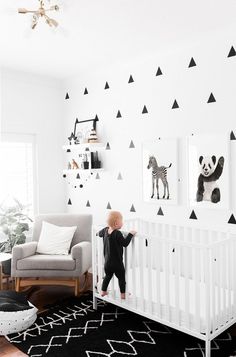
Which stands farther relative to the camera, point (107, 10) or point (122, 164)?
point (122, 164)

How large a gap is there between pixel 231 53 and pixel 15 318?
2841 mm

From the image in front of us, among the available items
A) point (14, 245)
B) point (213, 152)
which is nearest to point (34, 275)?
point (14, 245)

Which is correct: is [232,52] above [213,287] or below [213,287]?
above

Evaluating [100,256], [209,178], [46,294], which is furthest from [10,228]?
[209,178]

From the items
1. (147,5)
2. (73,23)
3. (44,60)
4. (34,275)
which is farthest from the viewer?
(44,60)

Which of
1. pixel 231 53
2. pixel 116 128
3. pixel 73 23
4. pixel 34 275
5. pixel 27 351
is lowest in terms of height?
pixel 27 351

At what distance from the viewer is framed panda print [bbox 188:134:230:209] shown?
3104mm

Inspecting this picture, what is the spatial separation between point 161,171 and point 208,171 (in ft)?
1.76

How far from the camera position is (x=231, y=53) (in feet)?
9.93

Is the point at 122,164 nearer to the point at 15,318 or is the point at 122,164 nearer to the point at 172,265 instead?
the point at 172,265

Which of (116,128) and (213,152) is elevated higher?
(116,128)

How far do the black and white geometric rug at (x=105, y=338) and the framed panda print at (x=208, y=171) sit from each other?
1.11 m

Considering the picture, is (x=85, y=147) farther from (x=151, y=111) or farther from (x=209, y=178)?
(x=209, y=178)

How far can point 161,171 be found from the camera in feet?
11.8
